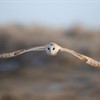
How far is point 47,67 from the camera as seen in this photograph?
2217mm

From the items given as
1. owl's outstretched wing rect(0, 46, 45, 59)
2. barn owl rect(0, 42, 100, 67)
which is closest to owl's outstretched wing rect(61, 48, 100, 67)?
barn owl rect(0, 42, 100, 67)

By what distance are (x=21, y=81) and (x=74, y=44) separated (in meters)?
0.49

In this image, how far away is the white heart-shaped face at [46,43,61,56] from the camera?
2094mm

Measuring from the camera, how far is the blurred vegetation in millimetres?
2193

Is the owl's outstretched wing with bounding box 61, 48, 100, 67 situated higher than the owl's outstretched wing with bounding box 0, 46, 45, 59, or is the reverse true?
the owl's outstretched wing with bounding box 0, 46, 45, 59

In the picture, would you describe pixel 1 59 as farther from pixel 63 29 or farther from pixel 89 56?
pixel 89 56

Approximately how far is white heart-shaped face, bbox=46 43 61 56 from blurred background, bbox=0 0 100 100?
58mm

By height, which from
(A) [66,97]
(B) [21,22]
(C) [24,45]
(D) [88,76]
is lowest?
(A) [66,97]

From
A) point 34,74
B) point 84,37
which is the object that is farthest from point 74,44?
point 34,74

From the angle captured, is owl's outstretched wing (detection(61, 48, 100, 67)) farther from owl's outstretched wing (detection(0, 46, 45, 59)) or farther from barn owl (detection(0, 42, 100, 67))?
owl's outstretched wing (detection(0, 46, 45, 59))

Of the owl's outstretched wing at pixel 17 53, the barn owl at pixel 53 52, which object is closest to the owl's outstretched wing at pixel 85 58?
the barn owl at pixel 53 52

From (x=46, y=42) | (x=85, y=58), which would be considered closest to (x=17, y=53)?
(x=46, y=42)

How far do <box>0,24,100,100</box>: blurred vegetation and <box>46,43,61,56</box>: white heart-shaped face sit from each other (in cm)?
6

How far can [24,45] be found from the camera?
2.22 meters
